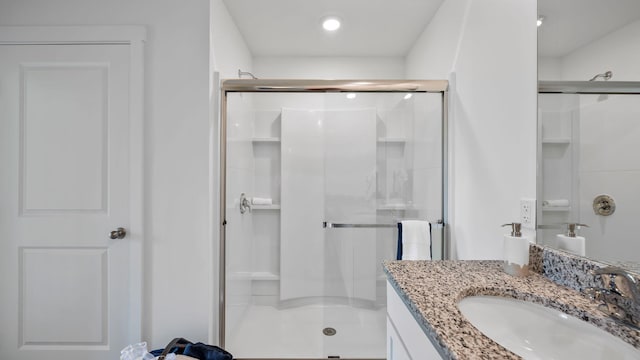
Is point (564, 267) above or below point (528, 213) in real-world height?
below

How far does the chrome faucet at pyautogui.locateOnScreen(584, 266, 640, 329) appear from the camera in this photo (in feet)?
1.87

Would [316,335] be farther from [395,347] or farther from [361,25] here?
[361,25]

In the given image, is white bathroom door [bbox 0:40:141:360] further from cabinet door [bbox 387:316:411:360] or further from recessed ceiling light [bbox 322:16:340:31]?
cabinet door [bbox 387:316:411:360]

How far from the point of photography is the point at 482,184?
1312 millimetres

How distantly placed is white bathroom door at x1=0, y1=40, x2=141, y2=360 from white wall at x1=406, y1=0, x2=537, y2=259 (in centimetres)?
186

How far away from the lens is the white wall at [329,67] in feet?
8.27

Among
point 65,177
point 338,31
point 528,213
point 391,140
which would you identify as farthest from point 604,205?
point 65,177

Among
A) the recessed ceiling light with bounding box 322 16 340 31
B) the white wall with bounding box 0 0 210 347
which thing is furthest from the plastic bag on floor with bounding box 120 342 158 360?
the recessed ceiling light with bounding box 322 16 340 31

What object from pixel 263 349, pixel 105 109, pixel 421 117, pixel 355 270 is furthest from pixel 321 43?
pixel 263 349

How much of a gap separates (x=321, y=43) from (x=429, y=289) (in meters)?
2.15

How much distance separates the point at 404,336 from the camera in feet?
2.62

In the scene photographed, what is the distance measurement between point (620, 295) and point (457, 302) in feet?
1.10

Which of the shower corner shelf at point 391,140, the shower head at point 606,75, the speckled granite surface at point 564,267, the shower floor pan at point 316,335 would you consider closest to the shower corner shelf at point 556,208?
the speckled granite surface at point 564,267

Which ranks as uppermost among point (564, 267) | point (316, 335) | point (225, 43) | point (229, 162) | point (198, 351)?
point (225, 43)
